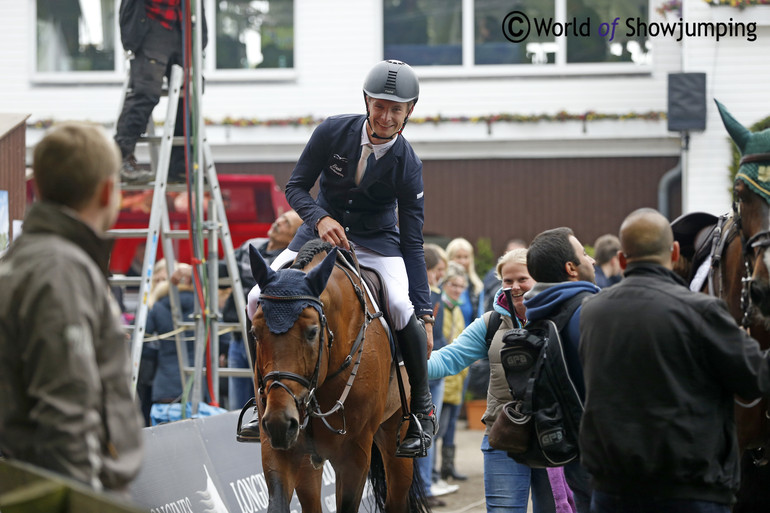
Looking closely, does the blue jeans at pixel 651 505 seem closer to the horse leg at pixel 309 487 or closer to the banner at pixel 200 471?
the horse leg at pixel 309 487

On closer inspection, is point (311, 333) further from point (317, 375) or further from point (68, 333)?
point (68, 333)

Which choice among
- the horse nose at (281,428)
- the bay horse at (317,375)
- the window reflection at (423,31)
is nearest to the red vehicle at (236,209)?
the window reflection at (423,31)

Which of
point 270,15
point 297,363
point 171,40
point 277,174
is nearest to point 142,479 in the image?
point 297,363

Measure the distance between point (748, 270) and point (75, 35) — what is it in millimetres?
14911

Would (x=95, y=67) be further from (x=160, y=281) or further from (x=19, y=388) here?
(x=19, y=388)

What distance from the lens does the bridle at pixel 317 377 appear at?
15.5 ft

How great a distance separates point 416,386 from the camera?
589 centimetres

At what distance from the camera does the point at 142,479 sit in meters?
5.91

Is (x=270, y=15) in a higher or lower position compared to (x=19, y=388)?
higher

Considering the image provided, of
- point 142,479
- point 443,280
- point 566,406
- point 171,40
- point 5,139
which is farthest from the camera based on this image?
point 443,280

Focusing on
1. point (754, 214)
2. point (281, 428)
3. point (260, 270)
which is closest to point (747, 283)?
point (754, 214)

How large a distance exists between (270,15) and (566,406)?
1356cm

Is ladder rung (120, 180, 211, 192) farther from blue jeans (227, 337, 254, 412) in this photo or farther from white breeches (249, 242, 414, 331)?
white breeches (249, 242, 414, 331)

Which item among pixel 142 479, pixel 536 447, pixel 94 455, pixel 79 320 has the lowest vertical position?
pixel 142 479
